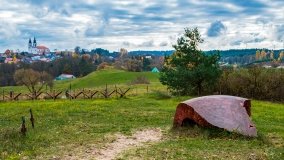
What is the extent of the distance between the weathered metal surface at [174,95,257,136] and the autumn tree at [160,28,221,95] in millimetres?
26205

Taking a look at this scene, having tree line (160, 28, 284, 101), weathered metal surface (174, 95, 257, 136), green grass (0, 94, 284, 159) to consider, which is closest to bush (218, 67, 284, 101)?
tree line (160, 28, 284, 101)

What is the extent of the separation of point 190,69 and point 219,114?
2922cm

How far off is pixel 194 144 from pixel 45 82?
77472 millimetres

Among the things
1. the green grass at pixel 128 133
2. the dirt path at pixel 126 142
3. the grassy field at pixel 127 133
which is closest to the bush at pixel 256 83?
the grassy field at pixel 127 133

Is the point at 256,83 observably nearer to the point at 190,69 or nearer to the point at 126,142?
the point at 190,69

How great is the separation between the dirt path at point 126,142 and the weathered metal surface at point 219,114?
163 centimetres

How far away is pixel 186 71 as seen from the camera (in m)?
47.2

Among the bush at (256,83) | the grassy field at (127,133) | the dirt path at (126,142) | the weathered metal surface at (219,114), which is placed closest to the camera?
the grassy field at (127,133)

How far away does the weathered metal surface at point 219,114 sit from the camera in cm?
1881

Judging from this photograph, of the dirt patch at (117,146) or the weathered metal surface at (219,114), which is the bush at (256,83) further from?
the dirt patch at (117,146)

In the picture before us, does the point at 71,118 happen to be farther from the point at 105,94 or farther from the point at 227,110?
the point at 105,94

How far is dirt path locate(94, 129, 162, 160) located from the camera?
15.3 metres

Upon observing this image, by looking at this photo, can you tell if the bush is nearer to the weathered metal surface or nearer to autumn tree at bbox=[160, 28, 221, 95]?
autumn tree at bbox=[160, 28, 221, 95]

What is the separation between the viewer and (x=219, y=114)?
1933 cm
